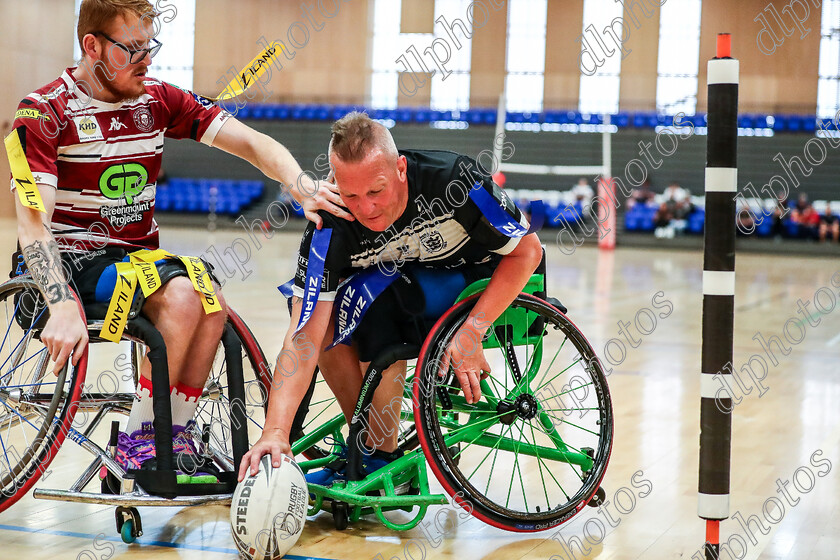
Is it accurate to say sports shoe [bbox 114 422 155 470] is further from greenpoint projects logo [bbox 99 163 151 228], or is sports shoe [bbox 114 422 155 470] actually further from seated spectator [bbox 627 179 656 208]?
seated spectator [bbox 627 179 656 208]

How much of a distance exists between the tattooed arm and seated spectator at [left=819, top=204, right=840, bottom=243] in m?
18.8

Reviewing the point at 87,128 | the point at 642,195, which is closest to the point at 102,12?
the point at 87,128

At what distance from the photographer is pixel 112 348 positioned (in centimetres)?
579

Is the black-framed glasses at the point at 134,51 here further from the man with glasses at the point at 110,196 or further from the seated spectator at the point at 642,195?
the seated spectator at the point at 642,195

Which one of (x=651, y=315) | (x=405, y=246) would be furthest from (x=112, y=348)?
(x=651, y=315)

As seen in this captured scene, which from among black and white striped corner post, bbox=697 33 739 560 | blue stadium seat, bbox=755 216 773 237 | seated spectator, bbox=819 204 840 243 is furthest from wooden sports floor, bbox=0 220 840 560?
seated spectator, bbox=819 204 840 243

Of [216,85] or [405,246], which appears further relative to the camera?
[216,85]

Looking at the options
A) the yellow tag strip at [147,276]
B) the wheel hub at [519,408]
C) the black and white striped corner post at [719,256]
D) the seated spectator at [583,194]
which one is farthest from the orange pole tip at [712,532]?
the seated spectator at [583,194]

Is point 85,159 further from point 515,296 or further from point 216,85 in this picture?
point 216,85

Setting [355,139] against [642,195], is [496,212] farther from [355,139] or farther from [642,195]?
[642,195]

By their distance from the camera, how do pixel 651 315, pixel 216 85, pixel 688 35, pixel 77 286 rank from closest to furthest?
pixel 77 286 → pixel 651 315 → pixel 688 35 → pixel 216 85

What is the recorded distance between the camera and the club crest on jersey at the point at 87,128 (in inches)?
100

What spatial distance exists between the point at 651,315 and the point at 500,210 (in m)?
6.11

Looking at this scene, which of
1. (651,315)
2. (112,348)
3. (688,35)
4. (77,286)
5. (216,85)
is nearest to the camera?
(77,286)
